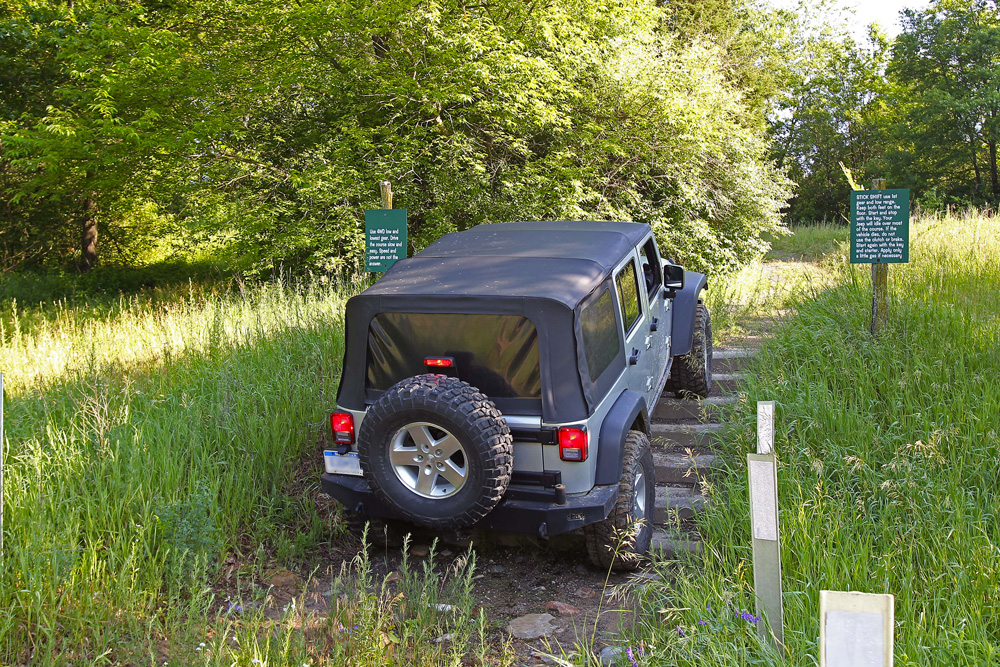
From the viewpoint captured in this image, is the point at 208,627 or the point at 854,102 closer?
the point at 208,627

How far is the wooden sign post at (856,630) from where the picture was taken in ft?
5.07

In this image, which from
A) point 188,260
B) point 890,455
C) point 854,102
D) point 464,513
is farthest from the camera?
point 854,102

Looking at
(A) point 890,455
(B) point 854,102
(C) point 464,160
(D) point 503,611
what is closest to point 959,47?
(B) point 854,102

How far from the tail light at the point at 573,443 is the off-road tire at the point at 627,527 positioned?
0.39 m

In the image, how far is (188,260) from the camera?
21125mm

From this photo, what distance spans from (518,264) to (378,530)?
6.38 ft

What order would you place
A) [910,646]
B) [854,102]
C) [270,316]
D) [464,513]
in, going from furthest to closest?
[854,102] < [270,316] < [464,513] < [910,646]

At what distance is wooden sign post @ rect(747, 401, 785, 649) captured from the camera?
272 cm

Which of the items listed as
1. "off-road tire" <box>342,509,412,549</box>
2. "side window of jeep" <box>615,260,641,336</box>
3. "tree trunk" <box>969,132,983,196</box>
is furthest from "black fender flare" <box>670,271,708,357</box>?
"tree trunk" <box>969,132,983,196</box>

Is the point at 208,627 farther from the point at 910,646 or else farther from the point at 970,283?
the point at 970,283

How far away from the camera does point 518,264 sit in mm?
4668

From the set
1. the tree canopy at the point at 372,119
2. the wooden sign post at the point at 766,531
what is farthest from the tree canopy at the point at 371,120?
the wooden sign post at the point at 766,531

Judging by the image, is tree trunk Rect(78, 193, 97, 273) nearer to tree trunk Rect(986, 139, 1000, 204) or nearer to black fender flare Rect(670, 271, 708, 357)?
black fender flare Rect(670, 271, 708, 357)

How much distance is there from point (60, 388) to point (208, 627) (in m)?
3.51
